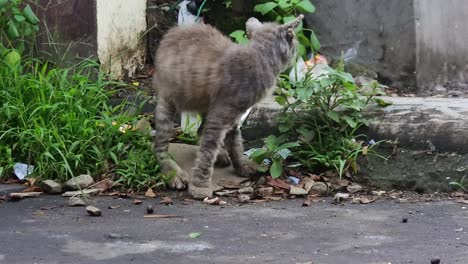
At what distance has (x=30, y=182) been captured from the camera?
6.49m

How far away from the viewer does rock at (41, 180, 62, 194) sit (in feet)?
20.9

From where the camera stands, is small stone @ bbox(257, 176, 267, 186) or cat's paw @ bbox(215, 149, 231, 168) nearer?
small stone @ bbox(257, 176, 267, 186)

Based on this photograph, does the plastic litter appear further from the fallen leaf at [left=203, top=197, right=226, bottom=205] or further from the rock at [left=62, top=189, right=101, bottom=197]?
the rock at [left=62, top=189, right=101, bottom=197]

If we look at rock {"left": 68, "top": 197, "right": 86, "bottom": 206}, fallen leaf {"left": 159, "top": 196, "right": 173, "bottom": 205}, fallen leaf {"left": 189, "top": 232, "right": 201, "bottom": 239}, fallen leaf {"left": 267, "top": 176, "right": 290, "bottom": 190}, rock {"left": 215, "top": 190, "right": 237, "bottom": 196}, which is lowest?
rock {"left": 215, "top": 190, "right": 237, "bottom": 196}

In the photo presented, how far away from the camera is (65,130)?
6.84m

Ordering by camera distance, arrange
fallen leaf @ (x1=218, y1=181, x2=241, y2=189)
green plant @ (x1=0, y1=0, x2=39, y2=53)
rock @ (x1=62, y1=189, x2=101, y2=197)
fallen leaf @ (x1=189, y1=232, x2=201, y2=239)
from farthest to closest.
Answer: green plant @ (x1=0, y1=0, x2=39, y2=53) < fallen leaf @ (x1=218, y1=181, x2=241, y2=189) < rock @ (x1=62, y1=189, x2=101, y2=197) < fallen leaf @ (x1=189, y1=232, x2=201, y2=239)

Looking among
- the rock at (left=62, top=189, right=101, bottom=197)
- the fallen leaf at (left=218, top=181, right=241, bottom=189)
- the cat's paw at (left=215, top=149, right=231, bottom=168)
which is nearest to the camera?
the rock at (left=62, top=189, right=101, bottom=197)

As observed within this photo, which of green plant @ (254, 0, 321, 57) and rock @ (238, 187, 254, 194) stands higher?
green plant @ (254, 0, 321, 57)

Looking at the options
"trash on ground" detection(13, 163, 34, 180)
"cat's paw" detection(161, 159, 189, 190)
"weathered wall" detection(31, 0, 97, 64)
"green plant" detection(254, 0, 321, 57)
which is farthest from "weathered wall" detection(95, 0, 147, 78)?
"cat's paw" detection(161, 159, 189, 190)

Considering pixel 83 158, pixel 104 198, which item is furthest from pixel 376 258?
pixel 83 158

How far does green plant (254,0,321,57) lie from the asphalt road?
7.16ft

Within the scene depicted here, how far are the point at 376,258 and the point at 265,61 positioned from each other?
2.10 m

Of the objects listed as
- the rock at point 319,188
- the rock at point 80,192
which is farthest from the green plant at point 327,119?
the rock at point 80,192

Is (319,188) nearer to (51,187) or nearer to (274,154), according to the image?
(274,154)
